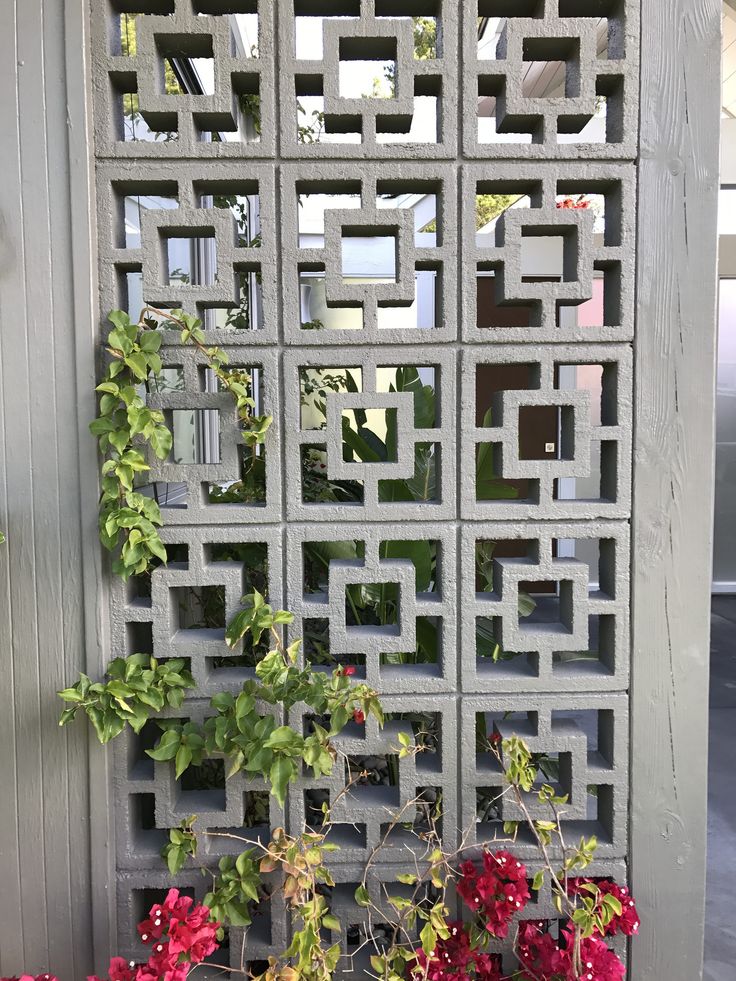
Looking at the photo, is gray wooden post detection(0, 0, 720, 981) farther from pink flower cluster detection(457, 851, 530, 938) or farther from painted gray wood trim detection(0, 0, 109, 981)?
pink flower cluster detection(457, 851, 530, 938)

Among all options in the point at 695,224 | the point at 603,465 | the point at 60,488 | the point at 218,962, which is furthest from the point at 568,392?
the point at 218,962

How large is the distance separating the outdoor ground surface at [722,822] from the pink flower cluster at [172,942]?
143cm

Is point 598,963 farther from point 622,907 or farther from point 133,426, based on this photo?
point 133,426

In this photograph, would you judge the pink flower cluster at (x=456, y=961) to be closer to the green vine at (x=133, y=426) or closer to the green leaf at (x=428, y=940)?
the green leaf at (x=428, y=940)

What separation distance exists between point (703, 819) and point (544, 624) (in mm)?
528

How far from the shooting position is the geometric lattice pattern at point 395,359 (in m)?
1.51

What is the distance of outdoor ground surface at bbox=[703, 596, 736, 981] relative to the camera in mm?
2080

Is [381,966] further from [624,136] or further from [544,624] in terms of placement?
[624,136]

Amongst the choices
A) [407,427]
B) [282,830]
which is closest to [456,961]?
[282,830]

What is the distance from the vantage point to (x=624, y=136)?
5.05 ft

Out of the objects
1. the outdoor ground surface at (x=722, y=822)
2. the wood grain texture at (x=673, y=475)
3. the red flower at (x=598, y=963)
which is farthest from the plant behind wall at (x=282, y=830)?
the outdoor ground surface at (x=722, y=822)

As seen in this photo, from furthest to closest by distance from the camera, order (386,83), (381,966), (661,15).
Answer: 1. (386,83)
2. (661,15)
3. (381,966)

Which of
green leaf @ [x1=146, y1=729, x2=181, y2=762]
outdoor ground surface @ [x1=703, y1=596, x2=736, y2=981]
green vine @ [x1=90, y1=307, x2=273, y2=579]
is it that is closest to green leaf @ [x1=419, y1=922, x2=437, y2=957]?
green leaf @ [x1=146, y1=729, x2=181, y2=762]

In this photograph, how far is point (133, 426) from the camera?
146 centimetres
